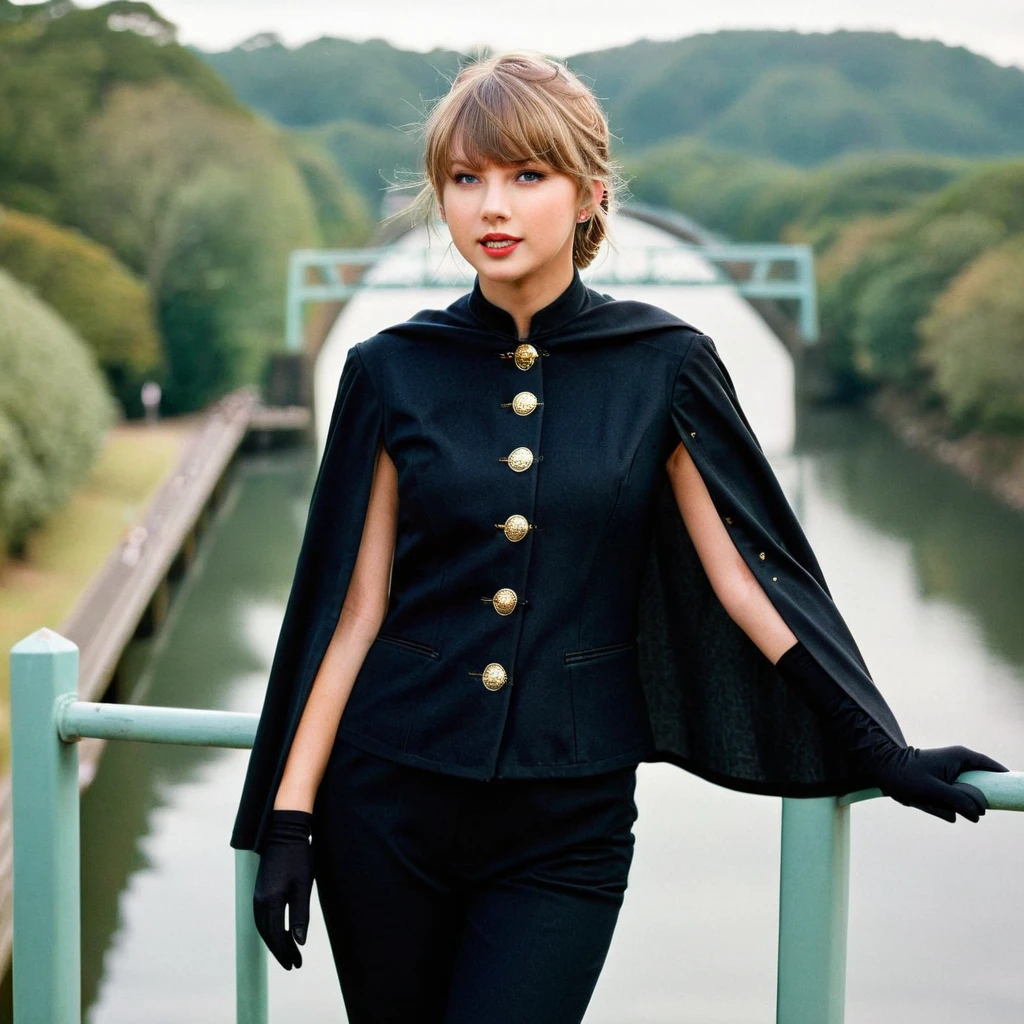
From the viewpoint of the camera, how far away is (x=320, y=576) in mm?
1190

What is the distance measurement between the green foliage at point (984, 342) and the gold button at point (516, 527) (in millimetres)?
18421

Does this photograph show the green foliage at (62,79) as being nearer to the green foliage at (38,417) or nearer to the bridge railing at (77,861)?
the green foliage at (38,417)

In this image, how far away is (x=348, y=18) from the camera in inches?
1176

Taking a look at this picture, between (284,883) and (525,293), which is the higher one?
(525,293)

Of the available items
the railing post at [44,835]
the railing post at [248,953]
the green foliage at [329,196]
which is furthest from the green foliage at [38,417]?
the railing post at [248,953]

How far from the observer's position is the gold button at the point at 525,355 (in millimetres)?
1149

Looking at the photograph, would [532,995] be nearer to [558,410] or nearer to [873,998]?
[558,410]

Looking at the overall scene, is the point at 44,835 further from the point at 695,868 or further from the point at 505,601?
the point at 695,868

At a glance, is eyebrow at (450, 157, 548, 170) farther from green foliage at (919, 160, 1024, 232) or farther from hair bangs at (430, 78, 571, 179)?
green foliage at (919, 160, 1024, 232)

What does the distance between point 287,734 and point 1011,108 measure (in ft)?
87.7

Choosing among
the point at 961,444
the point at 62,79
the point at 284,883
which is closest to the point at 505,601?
the point at 284,883

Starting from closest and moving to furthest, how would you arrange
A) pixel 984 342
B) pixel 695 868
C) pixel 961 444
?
pixel 695 868 → pixel 984 342 → pixel 961 444

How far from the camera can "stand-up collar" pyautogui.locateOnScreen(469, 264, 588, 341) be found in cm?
116

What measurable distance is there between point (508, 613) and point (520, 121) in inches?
13.9
